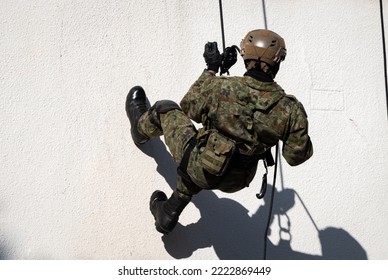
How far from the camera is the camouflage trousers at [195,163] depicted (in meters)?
2.28

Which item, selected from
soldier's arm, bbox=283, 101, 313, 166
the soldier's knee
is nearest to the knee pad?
the soldier's knee

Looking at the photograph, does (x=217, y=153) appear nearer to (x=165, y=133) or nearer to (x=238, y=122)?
(x=238, y=122)

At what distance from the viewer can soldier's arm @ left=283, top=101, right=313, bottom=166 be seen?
221cm

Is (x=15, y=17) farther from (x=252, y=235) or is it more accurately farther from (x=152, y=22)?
Answer: (x=252, y=235)

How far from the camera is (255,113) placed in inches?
86.8

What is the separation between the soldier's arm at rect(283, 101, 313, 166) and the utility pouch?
18cm

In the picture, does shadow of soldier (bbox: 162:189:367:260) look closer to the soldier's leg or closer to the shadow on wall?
the shadow on wall

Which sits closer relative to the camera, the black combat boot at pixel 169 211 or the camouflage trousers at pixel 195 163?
the camouflage trousers at pixel 195 163

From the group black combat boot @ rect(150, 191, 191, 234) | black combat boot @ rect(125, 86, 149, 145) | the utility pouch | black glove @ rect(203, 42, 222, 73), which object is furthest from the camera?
black combat boot @ rect(125, 86, 149, 145)

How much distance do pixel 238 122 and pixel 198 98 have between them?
0.16 m

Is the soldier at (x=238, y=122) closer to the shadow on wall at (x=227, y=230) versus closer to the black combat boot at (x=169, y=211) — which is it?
the black combat boot at (x=169, y=211)

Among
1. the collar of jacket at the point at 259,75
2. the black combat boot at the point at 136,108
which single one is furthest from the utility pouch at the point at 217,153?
the black combat boot at the point at 136,108

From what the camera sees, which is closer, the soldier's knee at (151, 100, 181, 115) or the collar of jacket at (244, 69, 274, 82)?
the collar of jacket at (244, 69, 274, 82)
